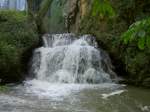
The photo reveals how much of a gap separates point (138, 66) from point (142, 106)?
3.80 m

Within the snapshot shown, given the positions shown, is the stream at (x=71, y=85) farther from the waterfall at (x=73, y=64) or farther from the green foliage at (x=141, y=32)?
the green foliage at (x=141, y=32)

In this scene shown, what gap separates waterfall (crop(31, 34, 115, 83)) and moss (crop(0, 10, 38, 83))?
52 centimetres

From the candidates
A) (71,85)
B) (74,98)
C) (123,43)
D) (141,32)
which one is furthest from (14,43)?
(141,32)

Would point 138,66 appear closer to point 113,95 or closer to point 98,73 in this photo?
point 98,73

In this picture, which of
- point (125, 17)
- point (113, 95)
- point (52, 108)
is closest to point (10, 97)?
point (52, 108)

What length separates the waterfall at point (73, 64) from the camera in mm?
12188

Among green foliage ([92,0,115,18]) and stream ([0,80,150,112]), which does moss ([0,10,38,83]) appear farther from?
green foliage ([92,0,115,18])

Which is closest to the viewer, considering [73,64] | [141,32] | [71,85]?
[141,32]

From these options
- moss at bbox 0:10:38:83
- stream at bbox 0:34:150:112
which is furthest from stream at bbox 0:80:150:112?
moss at bbox 0:10:38:83

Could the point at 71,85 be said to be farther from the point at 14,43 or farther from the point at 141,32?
the point at 141,32

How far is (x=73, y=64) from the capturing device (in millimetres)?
12695

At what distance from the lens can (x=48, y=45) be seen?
14391mm

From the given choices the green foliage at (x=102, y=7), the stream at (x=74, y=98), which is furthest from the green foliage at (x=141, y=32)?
the stream at (x=74, y=98)

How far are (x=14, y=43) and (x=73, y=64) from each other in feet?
7.46
